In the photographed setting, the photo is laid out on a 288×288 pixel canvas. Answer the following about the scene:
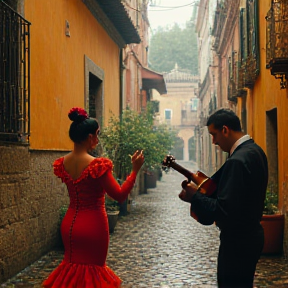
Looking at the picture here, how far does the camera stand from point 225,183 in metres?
3.41

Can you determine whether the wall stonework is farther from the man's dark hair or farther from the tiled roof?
the tiled roof

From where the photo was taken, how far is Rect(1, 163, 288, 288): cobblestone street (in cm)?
674

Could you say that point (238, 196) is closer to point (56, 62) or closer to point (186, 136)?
point (56, 62)

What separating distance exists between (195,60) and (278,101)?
6454 cm

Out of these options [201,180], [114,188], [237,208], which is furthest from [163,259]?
[237,208]

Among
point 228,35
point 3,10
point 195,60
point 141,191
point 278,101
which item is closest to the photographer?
point 3,10

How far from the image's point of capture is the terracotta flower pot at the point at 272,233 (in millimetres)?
8320

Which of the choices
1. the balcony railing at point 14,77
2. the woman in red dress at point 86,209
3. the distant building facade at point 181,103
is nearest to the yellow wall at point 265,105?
the balcony railing at point 14,77

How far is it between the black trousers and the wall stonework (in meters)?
3.62

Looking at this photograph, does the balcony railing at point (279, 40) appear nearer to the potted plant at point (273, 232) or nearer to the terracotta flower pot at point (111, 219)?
the potted plant at point (273, 232)

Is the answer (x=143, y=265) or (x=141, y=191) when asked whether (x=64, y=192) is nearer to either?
(x=143, y=265)

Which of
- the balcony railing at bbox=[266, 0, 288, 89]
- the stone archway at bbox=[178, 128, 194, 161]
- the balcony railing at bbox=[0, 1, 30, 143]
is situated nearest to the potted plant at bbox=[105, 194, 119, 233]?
the balcony railing at bbox=[0, 1, 30, 143]

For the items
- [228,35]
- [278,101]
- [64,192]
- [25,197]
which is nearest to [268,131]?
[278,101]

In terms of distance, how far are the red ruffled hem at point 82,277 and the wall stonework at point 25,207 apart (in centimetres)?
247
